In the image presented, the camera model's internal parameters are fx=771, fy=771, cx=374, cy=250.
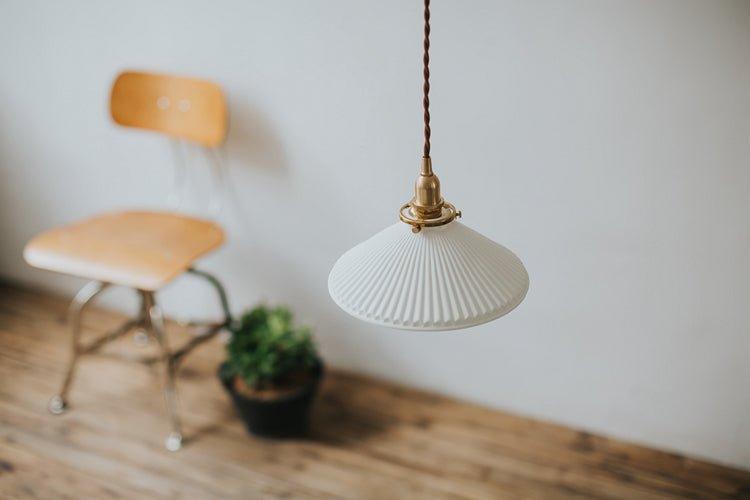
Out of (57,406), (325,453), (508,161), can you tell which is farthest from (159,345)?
(508,161)

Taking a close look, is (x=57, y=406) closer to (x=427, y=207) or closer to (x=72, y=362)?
(x=72, y=362)

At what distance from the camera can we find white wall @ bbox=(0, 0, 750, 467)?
1963mm

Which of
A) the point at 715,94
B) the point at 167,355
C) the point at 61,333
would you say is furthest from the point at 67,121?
the point at 715,94

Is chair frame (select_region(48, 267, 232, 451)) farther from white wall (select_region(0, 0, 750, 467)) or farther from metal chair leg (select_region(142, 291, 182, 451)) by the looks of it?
white wall (select_region(0, 0, 750, 467))

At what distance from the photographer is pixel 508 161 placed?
216 cm

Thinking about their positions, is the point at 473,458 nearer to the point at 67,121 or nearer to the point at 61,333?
the point at 61,333

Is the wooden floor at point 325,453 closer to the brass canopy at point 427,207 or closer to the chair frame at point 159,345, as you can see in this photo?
the chair frame at point 159,345

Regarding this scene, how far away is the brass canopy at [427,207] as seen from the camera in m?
1.05

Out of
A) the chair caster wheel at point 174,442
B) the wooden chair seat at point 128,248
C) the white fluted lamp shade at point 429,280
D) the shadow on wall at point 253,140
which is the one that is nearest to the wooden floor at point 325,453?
the chair caster wheel at point 174,442

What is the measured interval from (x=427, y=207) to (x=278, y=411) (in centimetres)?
143

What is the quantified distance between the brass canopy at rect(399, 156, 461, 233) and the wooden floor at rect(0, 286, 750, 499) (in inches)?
53.8

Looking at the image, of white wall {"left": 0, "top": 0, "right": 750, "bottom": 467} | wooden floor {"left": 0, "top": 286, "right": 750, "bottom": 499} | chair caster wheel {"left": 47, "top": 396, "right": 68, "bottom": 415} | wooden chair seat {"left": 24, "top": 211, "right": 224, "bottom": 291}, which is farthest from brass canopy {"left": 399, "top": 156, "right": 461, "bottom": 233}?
chair caster wheel {"left": 47, "top": 396, "right": 68, "bottom": 415}

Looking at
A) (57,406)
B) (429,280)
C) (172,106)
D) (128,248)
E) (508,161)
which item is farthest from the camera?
(57,406)

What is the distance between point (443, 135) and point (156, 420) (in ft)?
4.24
